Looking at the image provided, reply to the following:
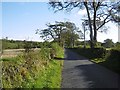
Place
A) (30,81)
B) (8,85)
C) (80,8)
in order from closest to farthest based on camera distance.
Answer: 1. (8,85)
2. (30,81)
3. (80,8)

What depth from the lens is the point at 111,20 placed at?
159 ft

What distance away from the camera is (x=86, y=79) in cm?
1598

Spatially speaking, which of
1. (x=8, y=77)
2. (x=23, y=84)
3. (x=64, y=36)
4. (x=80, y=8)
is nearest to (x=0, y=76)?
(x=8, y=77)

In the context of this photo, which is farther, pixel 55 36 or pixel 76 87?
pixel 55 36

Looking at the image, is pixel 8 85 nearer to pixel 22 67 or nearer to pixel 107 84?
pixel 22 67

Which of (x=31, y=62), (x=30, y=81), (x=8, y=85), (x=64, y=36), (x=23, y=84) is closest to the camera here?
(x=8, y=85)

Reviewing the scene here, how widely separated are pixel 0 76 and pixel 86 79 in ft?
23.0

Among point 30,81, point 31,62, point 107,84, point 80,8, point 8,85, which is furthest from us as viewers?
point 80,8

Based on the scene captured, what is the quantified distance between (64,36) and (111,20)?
5464 centimetres

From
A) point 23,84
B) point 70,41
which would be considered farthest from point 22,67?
point 70,41

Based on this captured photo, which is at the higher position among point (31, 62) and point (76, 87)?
point (31, 62)

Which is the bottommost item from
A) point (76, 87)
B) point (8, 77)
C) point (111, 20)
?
point (76, 87)

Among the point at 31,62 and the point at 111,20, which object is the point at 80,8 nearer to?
the point at 111,20

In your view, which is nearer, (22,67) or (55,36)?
(22,67)
